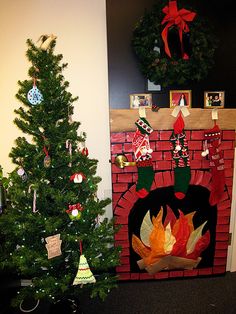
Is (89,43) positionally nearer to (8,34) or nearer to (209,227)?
(8,34)

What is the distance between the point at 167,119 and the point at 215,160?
0.54 meters

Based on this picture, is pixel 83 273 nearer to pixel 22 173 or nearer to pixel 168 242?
pixel 22 173

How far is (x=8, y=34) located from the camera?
1874 millimetres

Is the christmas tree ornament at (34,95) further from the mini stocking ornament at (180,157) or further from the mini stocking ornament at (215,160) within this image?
the mini stocking ornament at (215,160)

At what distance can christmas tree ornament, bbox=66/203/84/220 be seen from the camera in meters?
1.44

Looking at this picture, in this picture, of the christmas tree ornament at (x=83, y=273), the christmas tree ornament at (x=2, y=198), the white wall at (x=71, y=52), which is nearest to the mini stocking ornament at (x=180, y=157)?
the white wall at (x=71, y=52)

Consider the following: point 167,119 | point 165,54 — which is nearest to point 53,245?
point 167,119

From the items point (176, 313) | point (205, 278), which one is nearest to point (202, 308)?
point (176, 313)

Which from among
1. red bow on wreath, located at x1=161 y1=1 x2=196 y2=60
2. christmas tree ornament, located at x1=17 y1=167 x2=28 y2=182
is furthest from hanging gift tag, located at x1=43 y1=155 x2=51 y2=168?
red bow on wreath, located at x1=161 y1=1 x2=196 y2=60

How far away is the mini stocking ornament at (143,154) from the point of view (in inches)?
72.3

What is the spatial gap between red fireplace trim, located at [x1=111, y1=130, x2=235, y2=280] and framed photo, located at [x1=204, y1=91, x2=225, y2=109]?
0.23 m

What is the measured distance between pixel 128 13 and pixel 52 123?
1099 mm

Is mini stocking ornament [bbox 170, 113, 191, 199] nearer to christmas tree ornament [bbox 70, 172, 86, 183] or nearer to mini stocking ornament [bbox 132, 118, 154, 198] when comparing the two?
mini stocking ornament [bbox 132, 118, 154, 198]

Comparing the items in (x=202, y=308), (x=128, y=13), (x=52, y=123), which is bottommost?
(x=202, y=308)
